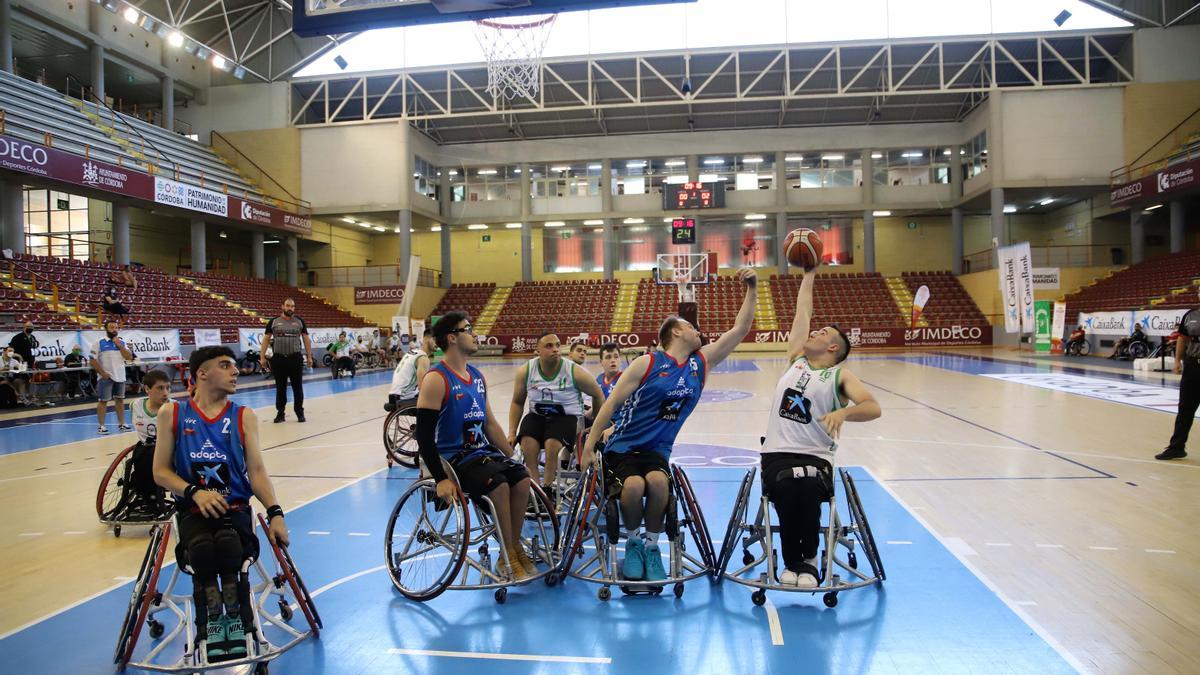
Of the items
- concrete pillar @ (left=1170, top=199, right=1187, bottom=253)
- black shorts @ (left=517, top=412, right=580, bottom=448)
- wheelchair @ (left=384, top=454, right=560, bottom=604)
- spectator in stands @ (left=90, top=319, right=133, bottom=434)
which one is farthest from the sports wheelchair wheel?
concrete pillar @ (left=1170, top=199, right=1187, bottom=253)

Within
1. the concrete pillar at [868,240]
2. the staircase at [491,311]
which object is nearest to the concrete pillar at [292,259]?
the staircase at [491,311]

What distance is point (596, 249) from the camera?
3850cm

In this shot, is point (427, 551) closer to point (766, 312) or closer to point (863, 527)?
point (863, 527)

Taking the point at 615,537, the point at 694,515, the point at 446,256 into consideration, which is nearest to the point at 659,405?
the point at 694,515

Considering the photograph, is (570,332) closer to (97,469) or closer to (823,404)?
(97,469)

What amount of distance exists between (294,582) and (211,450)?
27.9 inches

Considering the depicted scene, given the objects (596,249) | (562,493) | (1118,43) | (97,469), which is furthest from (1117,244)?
(97,469)

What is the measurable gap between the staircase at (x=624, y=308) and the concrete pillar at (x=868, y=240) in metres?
11.0

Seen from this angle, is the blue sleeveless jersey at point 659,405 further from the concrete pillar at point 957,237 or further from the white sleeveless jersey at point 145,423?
the concrete pillar at point 957,237

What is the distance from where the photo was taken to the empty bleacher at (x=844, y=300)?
104ft

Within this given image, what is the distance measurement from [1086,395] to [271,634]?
13.7m

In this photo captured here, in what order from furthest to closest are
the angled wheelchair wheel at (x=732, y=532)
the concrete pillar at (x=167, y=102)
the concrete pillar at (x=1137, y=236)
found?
the concrete pillar at (x=167, y=102), the concrete pillar at (x=1137, y=236), the angled wheelchair wheel at (x=732, y=532)

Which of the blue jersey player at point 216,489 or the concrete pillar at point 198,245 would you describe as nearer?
the blue jersey player at point 216,489

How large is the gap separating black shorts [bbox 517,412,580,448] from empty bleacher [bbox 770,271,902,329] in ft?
87.7
